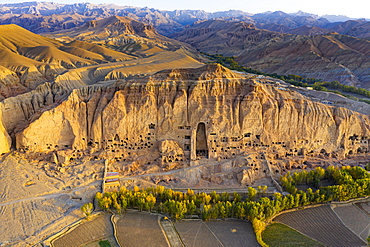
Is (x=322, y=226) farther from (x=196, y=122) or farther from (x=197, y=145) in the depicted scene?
(x=196, y=122)

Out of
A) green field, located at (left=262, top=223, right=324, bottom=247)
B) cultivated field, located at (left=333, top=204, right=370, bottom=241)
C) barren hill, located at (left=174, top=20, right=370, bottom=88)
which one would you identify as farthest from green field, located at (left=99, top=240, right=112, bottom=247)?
barren hill, located at (left=174, top=20, right=370, bottom=88)

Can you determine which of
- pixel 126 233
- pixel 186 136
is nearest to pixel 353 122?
pixel 186 136

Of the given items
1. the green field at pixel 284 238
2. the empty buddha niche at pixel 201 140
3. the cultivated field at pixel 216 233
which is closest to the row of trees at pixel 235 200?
the cultivated field at pixel 216 233

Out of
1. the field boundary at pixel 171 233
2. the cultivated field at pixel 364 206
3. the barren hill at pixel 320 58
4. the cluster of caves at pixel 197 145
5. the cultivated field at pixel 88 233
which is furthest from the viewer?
the barren hill at pixel 320 58

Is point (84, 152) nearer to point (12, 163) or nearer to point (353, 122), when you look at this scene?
point (12, 163)

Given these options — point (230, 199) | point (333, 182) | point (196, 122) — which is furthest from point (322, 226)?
point (196, 122)

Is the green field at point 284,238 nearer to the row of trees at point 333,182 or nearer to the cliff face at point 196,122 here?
the row of trees at point 333,182
